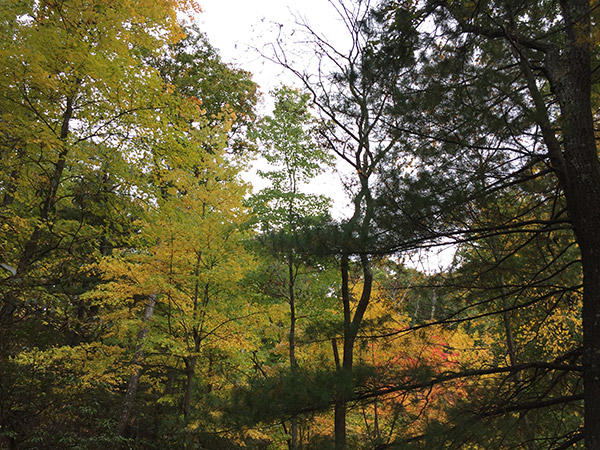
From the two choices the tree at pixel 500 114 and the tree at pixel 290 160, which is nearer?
the tree at pixel 500 114

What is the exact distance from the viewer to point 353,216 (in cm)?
412

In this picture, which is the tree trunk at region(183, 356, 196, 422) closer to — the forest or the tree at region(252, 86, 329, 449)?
the forest

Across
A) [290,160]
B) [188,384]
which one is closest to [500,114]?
[290,160]

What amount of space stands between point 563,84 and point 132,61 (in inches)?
189

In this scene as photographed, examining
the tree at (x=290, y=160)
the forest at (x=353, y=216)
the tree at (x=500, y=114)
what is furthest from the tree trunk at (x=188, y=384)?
the tree at (x=500, y=114)

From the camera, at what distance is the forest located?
302cm

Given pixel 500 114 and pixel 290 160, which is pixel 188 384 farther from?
pixel 500 114

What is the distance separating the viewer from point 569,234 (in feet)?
13.4

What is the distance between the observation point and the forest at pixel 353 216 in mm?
3018

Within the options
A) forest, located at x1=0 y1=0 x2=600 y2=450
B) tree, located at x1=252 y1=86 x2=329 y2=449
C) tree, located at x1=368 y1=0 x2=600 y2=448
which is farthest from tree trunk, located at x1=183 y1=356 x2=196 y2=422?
tree, located at x1=368 y1=0 x2=600 y2=448

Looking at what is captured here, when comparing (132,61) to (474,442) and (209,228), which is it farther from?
(474,442)

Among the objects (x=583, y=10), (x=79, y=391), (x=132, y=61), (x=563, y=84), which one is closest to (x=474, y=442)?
(x=563, y=84)

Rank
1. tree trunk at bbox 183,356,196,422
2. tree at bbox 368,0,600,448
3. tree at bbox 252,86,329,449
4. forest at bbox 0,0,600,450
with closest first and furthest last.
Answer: tree at bbox 368,0,600,448 → forest at bbox 0,0,600,450 → tree trunk at bbox 183,356,196,422 → tree at bbox 252,86,329,449

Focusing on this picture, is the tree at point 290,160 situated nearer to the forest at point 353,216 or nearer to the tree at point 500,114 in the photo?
the forest at point 353,216
